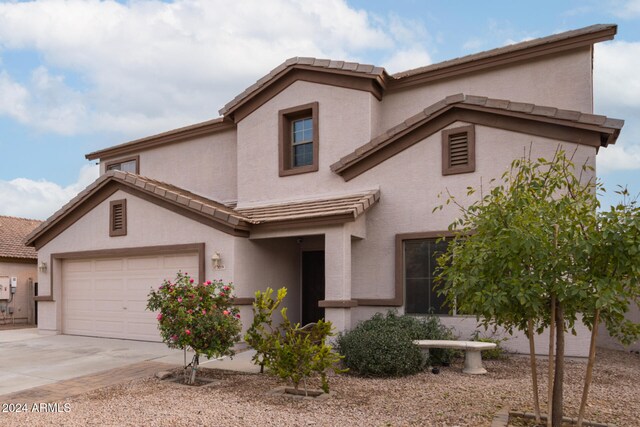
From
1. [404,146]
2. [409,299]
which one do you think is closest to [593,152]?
[404,146]

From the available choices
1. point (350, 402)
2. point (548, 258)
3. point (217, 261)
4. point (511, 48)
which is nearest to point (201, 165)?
point (217, 261)

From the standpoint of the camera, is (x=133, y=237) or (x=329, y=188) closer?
(x=329, y=188)

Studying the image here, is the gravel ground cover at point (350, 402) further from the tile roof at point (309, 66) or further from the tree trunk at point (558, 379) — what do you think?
the tile roof at point (309, 66)

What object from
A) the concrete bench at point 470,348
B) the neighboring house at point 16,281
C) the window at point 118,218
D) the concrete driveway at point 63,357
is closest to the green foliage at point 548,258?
the concrete bench at point 470,348

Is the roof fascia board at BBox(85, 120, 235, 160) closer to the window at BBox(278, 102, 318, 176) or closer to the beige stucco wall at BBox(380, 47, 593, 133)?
the window at BBox(278, 102, 318, 176)

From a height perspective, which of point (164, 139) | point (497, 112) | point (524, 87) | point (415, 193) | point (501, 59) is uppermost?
point (501, 59)

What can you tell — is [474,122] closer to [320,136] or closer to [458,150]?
[458,150]

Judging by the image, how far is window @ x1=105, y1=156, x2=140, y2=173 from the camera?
1877 cm

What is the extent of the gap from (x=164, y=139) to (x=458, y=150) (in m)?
10.3

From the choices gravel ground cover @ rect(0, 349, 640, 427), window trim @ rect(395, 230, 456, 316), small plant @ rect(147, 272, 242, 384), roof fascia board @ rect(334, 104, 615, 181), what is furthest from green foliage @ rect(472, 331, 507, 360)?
small plant @ rect(147, 272, 242, 384)

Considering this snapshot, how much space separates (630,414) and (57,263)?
15294 mm

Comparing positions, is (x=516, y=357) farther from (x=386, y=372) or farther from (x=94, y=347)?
(x=94, y=347)

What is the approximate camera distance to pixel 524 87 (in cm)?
1234

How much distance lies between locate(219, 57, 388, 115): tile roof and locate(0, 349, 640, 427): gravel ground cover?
742 centimetres
